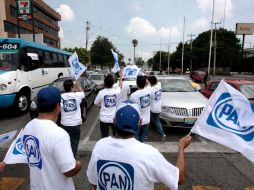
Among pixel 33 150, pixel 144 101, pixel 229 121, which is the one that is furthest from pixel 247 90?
pixel 33 150

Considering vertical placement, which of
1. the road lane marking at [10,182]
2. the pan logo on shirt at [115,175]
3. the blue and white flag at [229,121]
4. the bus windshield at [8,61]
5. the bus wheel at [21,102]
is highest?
the bus windshield at [8,61]

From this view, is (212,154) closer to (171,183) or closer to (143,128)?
(143,128)

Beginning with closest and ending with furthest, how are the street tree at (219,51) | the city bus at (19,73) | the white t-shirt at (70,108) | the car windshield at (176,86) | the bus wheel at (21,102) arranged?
the white t-shirt at (70,108)
the car windshield at (176,86)
the city bus at (19,73)
the bus wheel at (21,102)
the street tree at (219,51)

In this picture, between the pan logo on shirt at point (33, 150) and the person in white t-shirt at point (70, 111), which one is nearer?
the pan logo on shirt at point (33, 150)

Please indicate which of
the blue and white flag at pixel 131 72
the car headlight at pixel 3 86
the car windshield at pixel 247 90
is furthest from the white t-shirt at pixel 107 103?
the car headlight at pixel 3 86

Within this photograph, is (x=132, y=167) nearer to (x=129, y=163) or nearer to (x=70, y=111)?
(x=129, y=163)

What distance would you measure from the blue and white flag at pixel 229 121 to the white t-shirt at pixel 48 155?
1305mm

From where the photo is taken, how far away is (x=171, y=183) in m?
2.07

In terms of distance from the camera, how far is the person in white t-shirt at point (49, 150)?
2277 mm

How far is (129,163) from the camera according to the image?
2.02 meters

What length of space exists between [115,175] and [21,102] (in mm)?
9354

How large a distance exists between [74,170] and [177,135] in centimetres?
549

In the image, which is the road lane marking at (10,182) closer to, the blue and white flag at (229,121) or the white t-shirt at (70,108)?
the white t-shirt at (70,108)

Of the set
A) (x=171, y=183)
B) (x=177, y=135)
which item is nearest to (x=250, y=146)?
(x=171, y=183)
